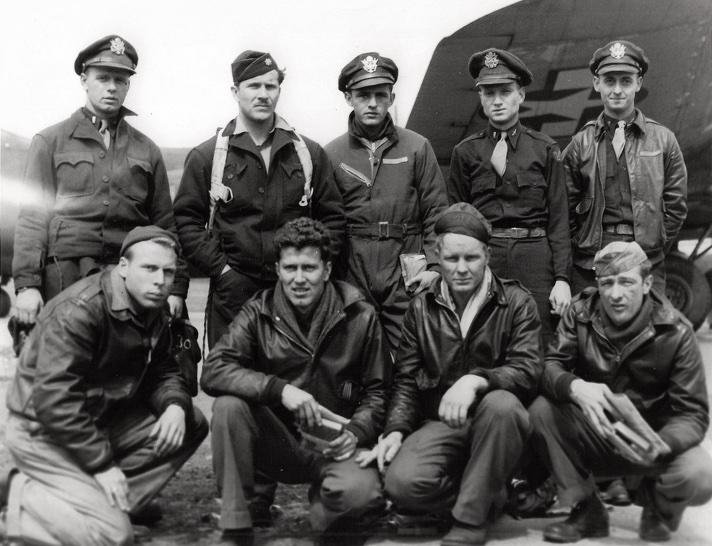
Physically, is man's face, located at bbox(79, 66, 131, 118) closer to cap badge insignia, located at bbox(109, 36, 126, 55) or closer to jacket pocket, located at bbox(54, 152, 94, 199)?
cap badge insignia, located at bbox(109, 36, 126, 55)

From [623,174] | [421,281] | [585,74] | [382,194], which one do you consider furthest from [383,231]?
[585,74]

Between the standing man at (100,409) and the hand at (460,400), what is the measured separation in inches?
42.7

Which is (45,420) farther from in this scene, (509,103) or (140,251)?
(509,103)

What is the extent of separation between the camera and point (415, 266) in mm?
3943

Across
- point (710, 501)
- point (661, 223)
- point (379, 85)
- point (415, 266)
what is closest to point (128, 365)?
point (415, 266)

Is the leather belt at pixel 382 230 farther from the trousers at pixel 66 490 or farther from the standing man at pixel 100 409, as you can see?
the trousers at pixel 66 490

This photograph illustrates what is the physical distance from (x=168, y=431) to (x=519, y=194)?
217 cm

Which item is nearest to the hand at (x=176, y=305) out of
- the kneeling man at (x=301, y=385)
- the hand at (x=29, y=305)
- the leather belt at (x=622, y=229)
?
the kneeling man at (x=301, y=385)

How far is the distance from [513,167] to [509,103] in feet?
1.16

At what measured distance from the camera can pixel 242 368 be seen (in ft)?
10.8

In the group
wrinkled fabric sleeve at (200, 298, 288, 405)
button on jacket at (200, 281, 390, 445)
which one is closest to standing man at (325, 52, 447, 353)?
button on jacket at (200, 281, 390, 445)

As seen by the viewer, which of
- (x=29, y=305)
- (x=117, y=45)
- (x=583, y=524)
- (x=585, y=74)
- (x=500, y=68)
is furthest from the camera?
(x=585, y=74)

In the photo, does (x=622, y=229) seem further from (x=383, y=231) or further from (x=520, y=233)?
(x=383, y=231)

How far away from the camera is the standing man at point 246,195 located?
3834 mm
